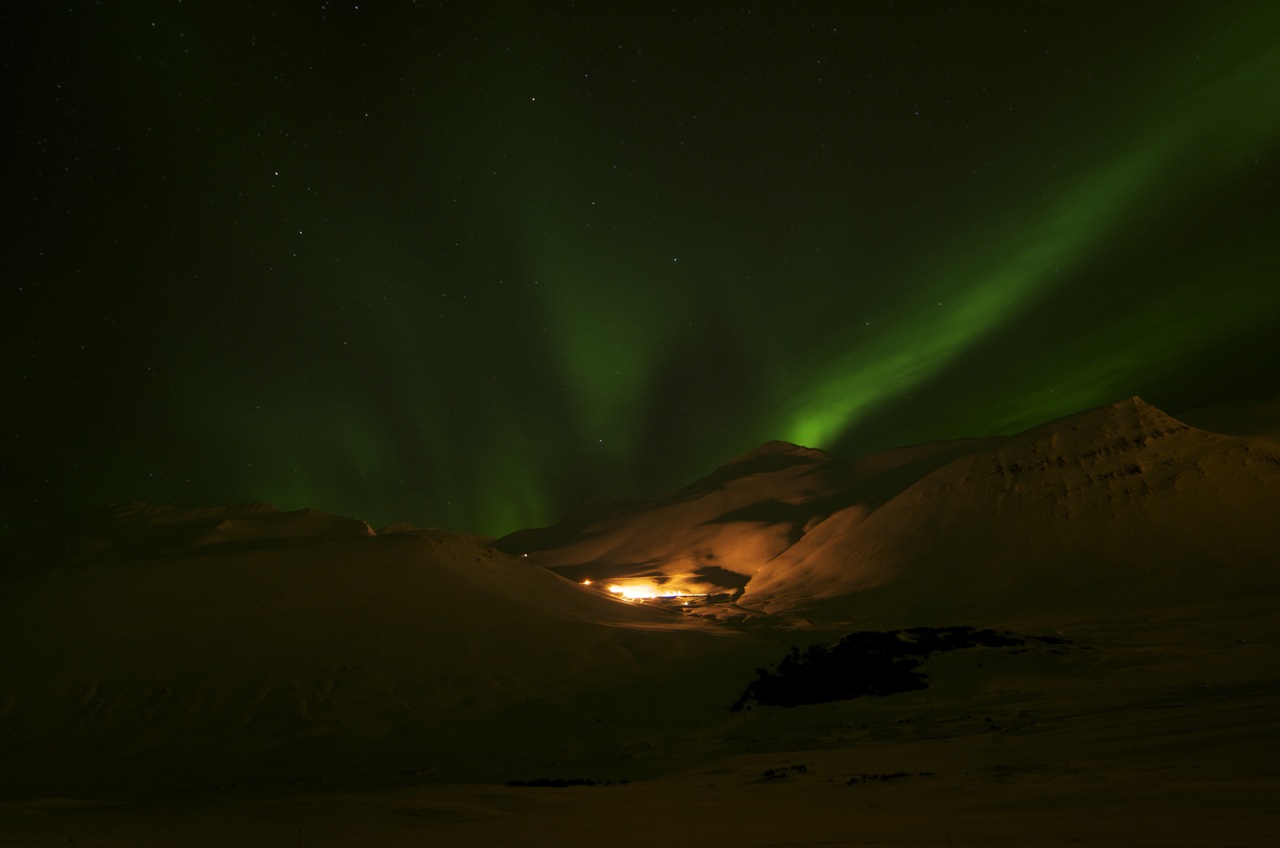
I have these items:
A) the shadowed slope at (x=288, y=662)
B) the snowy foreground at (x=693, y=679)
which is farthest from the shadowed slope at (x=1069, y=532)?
the shadowed slope at (x=288, y=662)

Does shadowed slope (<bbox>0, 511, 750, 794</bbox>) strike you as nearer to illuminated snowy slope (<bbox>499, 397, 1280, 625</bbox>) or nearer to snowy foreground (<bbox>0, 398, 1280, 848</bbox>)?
Result: snowy foreground (<bbox>0, 398, 1280, 848</bbox>)

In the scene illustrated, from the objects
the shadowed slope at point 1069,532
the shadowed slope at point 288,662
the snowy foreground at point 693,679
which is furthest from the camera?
the shadowed slope at point 1069,532

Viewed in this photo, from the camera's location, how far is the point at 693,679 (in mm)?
21906

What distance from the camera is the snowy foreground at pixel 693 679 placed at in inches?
284

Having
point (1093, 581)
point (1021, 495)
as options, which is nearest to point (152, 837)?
point (1093, 581)

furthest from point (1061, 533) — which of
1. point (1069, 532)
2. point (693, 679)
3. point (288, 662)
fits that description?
point (288, 662)

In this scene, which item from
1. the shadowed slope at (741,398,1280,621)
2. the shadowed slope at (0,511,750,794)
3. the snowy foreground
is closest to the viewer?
the snowy foreground

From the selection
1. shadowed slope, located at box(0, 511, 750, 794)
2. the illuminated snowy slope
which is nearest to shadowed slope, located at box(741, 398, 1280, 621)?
the illuminated snowy slope

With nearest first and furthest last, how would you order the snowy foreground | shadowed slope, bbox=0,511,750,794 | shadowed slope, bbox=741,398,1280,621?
1. the snowy foreground
2. shadowed slope, bbox=0,511,750,794
3. shadowed slope, bbox=741,398,1280,621

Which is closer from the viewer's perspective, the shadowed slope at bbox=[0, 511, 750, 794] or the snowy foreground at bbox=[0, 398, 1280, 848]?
the snowy foreground at bbox=[0, 398, 1280, 848]

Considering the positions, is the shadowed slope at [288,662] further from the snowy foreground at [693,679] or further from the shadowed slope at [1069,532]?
the shadowed slope at [1069,532]

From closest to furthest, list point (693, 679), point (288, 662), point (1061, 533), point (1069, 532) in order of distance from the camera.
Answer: point (693, 679)
point (288, 662)
point (1069, 532)
point (1061, 533)

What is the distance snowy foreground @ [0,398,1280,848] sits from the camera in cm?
722

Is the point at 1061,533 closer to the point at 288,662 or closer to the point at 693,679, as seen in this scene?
the point at 693,679
